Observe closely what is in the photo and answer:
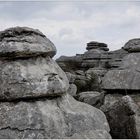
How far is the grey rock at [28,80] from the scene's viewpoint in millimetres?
8789

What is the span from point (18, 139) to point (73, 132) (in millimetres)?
1186

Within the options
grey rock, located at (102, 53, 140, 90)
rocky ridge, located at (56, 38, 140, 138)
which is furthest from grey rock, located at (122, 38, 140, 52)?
grey rock, located at (102, 53, 140, 90)

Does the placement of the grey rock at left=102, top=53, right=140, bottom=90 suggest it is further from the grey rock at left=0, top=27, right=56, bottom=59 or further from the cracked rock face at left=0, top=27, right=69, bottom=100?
the grey rock at left=0, top=27, right=56, bottom=59

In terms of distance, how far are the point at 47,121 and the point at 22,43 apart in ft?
5.70

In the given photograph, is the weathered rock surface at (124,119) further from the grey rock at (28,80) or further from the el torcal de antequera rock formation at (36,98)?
the grey rock at (28,80)

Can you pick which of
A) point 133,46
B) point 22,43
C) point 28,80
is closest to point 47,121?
point 28,80

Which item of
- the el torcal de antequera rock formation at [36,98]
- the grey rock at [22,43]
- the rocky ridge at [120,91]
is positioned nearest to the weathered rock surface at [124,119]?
the rocky ridge at [120,91]

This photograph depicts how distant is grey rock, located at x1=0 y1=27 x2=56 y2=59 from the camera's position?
29.5 feet

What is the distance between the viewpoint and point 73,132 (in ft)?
29.1

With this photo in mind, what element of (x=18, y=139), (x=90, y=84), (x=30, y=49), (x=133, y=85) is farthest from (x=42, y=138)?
(x=90, y=84)

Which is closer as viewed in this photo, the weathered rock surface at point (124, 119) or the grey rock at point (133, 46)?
the weathered rock surface at point (124, 119)

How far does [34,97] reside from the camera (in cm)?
887

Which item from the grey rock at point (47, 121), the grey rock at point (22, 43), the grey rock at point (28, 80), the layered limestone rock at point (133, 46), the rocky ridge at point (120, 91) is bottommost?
the rocky ridge at point (120, 91)

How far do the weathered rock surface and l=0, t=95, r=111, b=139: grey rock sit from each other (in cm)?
156
